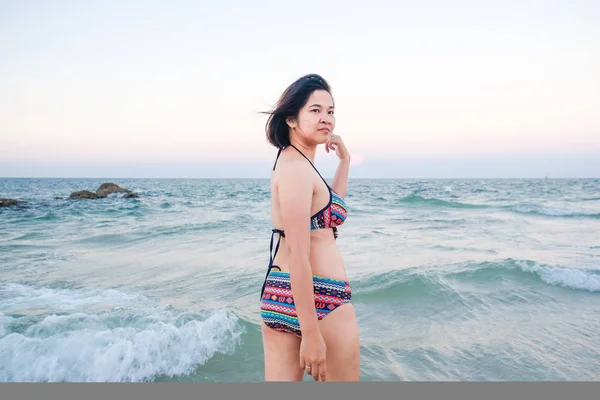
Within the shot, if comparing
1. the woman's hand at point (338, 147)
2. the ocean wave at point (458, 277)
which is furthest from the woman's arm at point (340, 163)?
the ocean wave at point (458, 277)

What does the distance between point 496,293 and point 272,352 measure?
5.99m

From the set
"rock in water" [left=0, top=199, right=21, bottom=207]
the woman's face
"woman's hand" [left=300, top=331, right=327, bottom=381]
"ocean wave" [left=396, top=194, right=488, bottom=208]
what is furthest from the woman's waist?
"rock in water" [left=0, top=199, right=21, bottom=207]

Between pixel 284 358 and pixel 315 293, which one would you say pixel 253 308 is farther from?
pixel 315 293

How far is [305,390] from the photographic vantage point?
53.3 inches

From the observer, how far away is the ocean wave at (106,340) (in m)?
4.42

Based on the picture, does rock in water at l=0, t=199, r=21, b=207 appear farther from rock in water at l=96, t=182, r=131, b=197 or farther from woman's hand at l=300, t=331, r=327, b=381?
woman's hand at l=300, t=331, r=327, b=381

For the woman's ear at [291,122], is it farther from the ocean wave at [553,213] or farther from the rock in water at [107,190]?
the rock in water at [107,190]

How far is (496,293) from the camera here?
7.11 metres

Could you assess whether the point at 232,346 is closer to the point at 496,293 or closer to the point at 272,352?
the point at 272,352

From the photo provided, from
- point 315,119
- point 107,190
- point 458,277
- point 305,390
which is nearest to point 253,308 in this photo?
point 458,277

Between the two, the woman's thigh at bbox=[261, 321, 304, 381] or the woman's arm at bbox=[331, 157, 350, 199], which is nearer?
the woman's thigh at bbox=[261, 321, 304, 381]

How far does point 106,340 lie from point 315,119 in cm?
406

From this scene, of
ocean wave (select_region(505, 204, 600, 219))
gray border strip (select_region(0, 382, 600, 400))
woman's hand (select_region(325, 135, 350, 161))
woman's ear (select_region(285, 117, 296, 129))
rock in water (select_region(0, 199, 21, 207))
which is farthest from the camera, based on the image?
rock in water (select_region(0, 199, 21, 207))

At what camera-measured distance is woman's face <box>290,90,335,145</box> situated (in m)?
2.18
